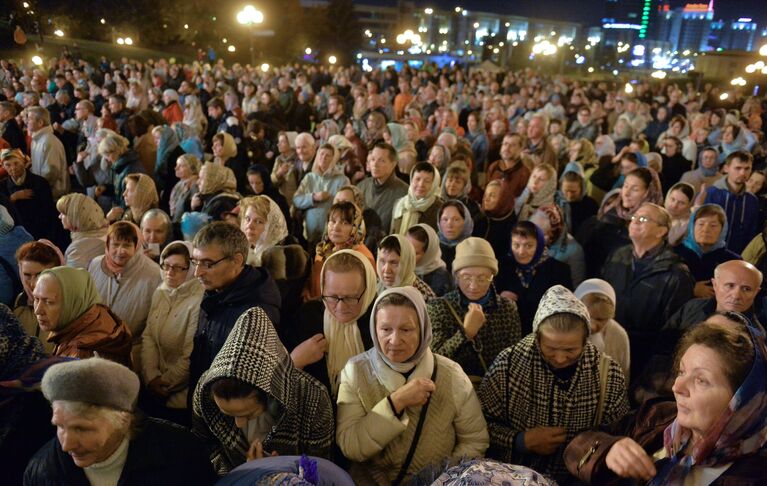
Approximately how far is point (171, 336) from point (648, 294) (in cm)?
314

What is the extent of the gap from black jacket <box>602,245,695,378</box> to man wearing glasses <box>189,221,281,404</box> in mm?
2501

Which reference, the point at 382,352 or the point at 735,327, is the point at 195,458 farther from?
the point at 735,327

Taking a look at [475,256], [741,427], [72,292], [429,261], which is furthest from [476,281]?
[72,292]

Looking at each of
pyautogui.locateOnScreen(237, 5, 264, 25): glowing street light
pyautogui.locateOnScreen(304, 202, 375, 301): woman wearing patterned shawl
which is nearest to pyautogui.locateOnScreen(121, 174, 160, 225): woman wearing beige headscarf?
pyautogui.locateOnScreen(304, 202, 375, 301): woman wearing patterned shawl

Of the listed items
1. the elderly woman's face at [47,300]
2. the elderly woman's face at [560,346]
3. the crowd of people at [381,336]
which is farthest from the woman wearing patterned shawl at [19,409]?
the elderly woman's face at [560,346]

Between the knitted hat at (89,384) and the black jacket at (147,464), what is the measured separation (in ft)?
0.51

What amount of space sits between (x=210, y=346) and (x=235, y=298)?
0.94ft

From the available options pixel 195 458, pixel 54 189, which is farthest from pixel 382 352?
pixel 54 189

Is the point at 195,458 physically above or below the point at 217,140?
below

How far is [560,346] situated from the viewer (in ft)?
7.48

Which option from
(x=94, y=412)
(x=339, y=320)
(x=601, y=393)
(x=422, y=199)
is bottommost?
(x=601, y=393)

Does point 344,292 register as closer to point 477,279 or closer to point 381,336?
point 381,336

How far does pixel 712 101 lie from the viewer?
15492 mm

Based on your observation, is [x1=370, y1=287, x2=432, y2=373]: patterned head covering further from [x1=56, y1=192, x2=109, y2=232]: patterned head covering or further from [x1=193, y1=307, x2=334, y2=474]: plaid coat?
[x1=56, y1=192, x2=109, y2=232]: patterned head covering
